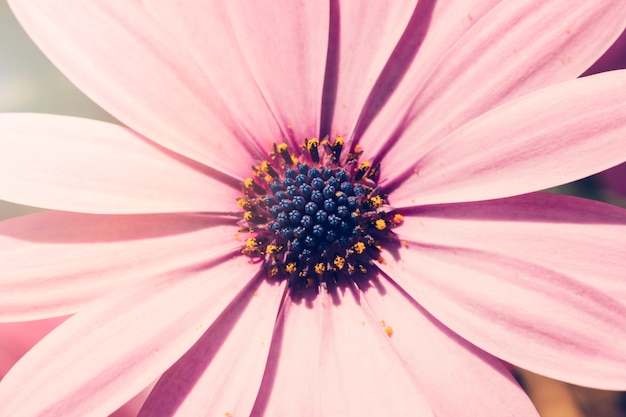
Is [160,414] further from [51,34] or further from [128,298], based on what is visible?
[51,34]

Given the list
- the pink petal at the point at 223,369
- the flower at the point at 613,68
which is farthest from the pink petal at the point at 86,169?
the flower at the point at 613,68

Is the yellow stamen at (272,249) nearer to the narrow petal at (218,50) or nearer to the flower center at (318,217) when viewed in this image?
the flower center at (318,217)

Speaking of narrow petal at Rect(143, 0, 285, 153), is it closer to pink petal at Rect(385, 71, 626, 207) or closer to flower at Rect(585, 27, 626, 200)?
pink petal at Rect(385, 71, 626, 207)

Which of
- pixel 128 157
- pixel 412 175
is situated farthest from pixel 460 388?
pixel 128 157

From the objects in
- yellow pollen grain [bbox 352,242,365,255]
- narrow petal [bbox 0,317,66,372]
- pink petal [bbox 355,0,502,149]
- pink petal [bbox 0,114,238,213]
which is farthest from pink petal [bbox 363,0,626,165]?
narrow petal [bbox 0,317,66,372]

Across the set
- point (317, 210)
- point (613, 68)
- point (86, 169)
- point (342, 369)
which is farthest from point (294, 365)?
point (613, 68)

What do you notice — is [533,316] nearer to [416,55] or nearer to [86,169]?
[416,55]
